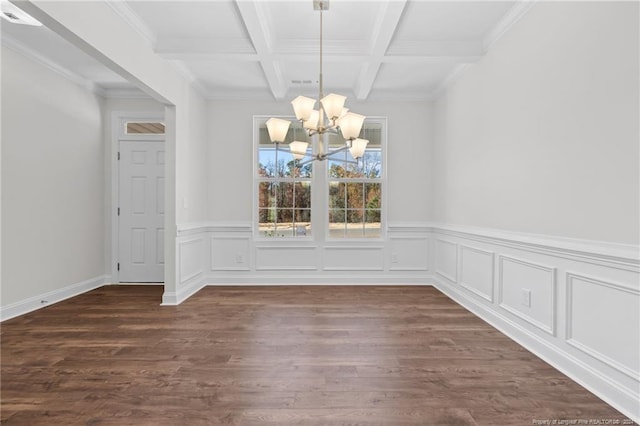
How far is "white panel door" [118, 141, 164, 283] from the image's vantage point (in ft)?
16.0

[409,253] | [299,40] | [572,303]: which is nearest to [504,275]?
[572,303]

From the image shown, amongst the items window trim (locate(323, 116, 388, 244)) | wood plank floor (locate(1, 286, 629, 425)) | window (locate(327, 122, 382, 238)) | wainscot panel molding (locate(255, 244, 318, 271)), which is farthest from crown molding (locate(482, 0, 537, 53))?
wainscot panel molding (locate(255, 244, 318, 271))

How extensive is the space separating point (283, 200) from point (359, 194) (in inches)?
45.9

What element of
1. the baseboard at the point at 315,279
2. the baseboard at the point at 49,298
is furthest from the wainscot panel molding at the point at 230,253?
the baseboard at the point at 49,298

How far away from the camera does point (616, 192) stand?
1957 millimetres

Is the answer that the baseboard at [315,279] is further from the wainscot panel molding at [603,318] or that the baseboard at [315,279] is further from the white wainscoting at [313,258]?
the wainscot panel molding at [603,318]

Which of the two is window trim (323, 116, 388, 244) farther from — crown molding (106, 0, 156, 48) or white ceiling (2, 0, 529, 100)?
crown molding (106, 0, 156, 48)

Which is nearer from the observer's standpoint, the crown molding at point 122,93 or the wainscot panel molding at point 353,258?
the crown molding at point 122,93

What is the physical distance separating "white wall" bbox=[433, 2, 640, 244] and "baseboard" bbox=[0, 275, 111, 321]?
4.96 metres

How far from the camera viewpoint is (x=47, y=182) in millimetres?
3855

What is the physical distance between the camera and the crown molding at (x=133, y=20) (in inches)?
110

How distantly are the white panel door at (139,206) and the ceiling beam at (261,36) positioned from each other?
206 centimetres

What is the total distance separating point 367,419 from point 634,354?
1.52 meters

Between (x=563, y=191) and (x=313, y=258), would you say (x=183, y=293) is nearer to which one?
(x=313, y=258)
